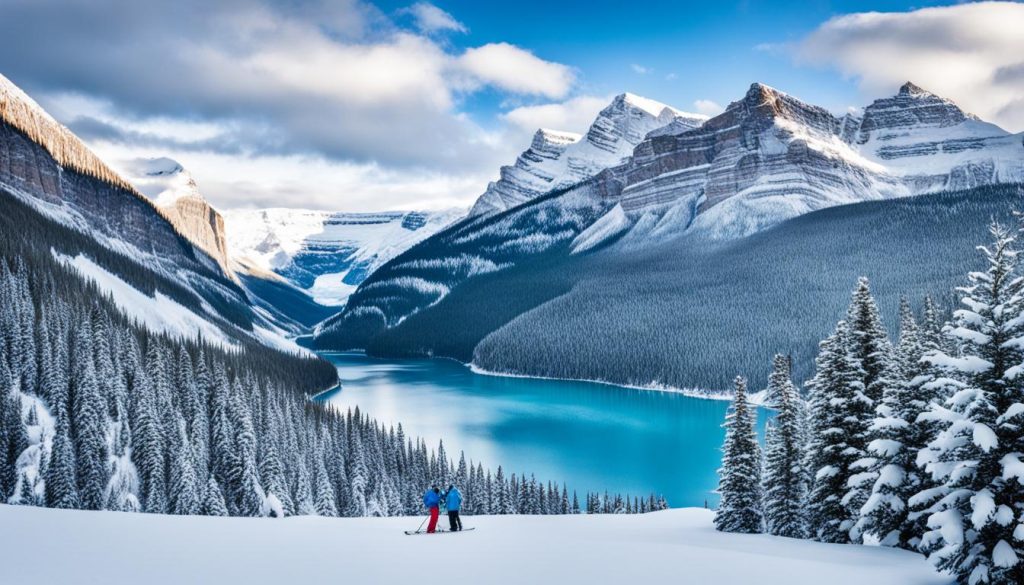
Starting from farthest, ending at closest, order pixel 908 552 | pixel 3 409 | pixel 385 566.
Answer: pixel 3 409, pixel 908 552, pixel 385 566

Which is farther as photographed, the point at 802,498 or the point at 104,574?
the point at 802,498

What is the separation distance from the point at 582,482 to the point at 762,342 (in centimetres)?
8065

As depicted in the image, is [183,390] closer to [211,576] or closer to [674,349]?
[211,576]

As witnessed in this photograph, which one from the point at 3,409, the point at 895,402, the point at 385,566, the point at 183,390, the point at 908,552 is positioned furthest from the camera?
the point at 183,390

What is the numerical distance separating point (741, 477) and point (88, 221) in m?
169

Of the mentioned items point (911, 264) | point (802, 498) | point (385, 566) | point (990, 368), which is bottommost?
point (802, 498)

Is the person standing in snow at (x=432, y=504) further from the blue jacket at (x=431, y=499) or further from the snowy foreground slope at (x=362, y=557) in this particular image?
the snowy foreground slope at (x=362, y=557)

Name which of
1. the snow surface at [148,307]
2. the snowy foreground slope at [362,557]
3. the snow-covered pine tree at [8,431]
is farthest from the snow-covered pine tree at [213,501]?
the snow surface at [148,307]

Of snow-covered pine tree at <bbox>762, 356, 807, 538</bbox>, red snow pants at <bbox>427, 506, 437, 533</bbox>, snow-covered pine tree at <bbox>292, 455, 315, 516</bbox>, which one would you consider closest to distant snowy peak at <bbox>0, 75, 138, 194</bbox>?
snow-covered pine tree at <bbox>292, 455, 315, 516</bbox>

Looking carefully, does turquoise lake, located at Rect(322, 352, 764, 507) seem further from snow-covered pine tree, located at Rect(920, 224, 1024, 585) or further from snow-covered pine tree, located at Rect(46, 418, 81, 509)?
snow-covered pine tree, located at Rect(920, 224, 1024, 585)

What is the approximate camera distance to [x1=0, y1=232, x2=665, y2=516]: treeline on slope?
4781 centimetres

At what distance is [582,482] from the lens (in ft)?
229

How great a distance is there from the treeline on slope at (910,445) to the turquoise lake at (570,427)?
36.4 metres

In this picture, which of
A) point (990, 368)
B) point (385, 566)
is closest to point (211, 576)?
point (385, 566)
